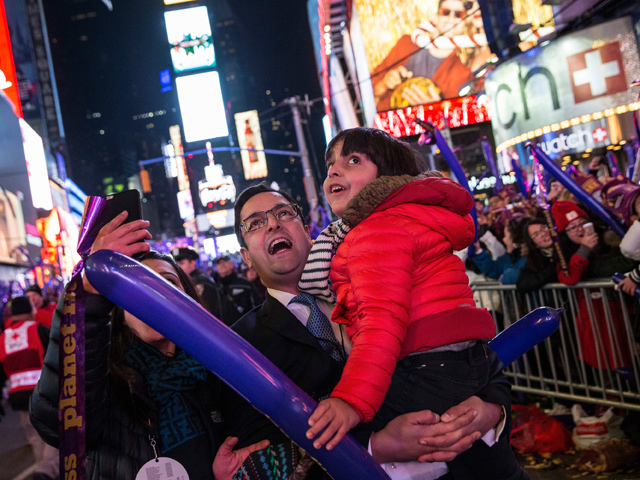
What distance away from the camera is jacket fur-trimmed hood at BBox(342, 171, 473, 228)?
2.24 metres

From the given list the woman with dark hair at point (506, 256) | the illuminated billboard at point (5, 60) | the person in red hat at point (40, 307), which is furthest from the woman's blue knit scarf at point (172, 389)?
the person in red hat at point (40, 307)

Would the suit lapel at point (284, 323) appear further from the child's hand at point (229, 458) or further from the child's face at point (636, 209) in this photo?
the child's face at point (636, 209)

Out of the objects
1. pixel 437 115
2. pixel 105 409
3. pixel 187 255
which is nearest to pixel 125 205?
pixel 105 409

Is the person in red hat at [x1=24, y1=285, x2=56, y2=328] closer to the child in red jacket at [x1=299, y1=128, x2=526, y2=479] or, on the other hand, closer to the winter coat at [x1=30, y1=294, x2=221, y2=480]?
the winter coat at [x1=30, y1=294, x2=221, y2=480]

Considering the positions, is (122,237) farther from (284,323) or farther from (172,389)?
(284,323)

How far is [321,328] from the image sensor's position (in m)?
2.51

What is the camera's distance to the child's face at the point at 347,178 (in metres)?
2.53

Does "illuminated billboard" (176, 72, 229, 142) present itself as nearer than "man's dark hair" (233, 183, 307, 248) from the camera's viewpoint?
No

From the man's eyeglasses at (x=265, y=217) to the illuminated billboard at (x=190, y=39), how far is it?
175 ft

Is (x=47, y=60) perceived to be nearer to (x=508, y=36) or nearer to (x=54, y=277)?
(x=54, y=277)

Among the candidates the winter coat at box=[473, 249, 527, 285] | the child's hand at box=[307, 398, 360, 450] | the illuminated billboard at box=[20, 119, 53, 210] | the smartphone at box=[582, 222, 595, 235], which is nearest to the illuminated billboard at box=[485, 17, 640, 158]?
the winter coat at box=[473, 249, 527, 285]

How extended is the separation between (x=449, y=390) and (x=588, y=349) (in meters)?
3.85

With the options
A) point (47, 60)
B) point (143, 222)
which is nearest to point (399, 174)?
point (143, 222)

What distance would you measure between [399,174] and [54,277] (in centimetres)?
2759
